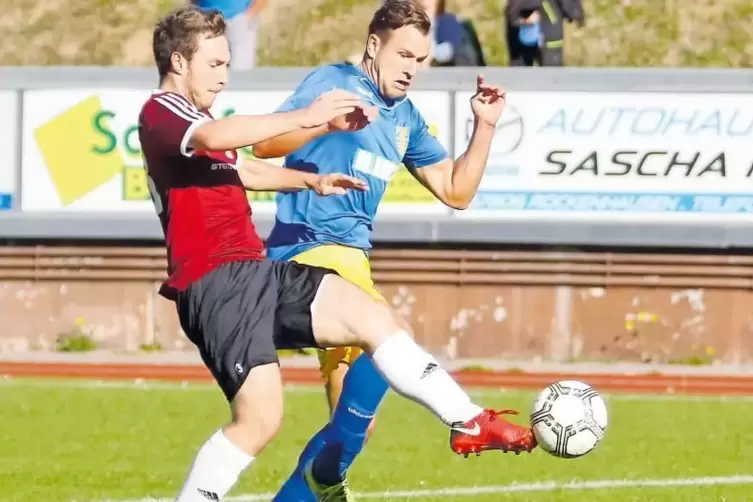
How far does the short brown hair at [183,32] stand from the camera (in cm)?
631

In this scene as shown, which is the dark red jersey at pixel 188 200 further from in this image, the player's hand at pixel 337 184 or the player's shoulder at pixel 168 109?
the player's hand at pixel 337 184

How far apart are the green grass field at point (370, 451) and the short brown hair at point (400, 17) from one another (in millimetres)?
2244

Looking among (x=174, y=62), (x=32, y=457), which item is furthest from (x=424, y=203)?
(x=174, y=62)

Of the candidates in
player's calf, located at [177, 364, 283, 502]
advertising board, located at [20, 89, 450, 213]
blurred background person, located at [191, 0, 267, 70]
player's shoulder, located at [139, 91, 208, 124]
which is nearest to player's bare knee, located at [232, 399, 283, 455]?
player's calf, located at [177, 364, 283, 502]

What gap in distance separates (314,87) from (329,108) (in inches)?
53.7

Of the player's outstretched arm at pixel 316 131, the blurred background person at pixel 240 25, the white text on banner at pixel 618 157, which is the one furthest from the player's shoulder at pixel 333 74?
the white text on banner at pixel 618 157

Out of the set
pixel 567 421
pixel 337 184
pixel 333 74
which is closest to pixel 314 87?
pixel 333 74

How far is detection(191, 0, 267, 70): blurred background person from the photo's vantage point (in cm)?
1418

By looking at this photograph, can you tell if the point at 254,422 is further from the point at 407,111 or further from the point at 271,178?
the point at 407,111

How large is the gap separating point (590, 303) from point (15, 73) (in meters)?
5.64

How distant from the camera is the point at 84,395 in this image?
40.3 feet

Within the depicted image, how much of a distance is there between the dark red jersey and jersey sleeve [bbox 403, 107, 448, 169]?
1.49m

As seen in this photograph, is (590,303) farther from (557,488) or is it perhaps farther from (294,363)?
(557,488)

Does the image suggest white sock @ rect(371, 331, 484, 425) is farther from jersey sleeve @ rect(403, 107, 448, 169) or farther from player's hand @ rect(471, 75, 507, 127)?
jersey sleeve @ rect(403, 107, 448, 169)
